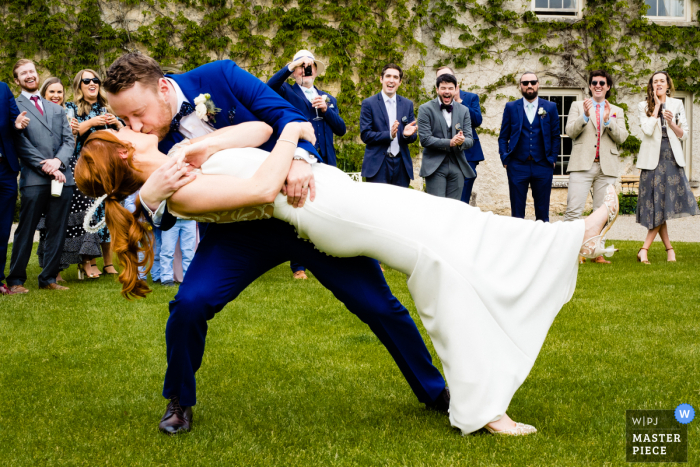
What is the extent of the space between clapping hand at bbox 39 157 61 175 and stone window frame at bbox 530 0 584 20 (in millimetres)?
12964

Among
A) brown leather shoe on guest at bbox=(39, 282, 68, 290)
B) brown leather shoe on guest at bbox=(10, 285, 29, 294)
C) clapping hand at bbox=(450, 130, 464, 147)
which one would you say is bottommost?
brown leather shoe on guest at bbox=(39, 282, 68, 290)

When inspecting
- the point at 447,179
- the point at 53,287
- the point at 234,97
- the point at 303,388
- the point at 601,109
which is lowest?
the point at 53,287

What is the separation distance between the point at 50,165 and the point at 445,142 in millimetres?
4717

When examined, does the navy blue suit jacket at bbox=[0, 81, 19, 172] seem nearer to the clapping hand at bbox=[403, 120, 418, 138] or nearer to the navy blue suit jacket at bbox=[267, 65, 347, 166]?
the navy blue suit jacket at bbox=[267, 65, 347, 166]

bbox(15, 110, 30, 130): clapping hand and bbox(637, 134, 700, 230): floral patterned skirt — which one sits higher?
bbox(15, 110, 30, 130): clapping hand

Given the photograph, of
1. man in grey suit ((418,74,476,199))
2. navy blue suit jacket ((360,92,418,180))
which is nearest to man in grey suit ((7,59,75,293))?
navy blue suit jacket ((360,92,418,180))

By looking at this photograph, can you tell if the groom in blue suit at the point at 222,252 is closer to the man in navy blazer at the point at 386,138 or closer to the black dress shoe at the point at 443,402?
the black dress shoe at the point at 443,402

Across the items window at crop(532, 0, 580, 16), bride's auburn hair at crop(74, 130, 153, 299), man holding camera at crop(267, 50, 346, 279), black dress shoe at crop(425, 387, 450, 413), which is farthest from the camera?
window at crop(532, 0, 580, 16)

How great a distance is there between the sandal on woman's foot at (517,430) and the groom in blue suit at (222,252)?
452 millimetres

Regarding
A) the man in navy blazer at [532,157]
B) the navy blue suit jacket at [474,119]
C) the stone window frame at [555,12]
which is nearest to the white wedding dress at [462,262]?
the man in navy blazer at [532,157]

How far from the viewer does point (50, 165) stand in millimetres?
7582

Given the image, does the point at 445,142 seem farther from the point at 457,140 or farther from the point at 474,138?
the point at 474,138

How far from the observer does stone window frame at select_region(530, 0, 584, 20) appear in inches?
663

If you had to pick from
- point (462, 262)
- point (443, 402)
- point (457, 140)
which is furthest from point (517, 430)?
point (457, 140)
